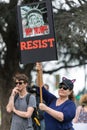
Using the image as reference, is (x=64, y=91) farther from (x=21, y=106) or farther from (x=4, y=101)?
(x=4, y=101)

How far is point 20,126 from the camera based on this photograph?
26.3ft

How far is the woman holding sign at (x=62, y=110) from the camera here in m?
6.77

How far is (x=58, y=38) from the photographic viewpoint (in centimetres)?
1530

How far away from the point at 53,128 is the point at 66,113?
0.26 meters

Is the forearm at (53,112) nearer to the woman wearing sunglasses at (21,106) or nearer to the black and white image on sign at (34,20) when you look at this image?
the woman wearing sunglasses at (21,106)

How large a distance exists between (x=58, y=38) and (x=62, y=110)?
852cm

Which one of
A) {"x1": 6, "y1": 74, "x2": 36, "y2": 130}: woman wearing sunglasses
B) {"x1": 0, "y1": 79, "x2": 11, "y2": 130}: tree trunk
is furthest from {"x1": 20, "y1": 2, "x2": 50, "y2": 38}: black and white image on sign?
{"x1": 0, "y1": 79, "x2": 11, "y2": 130}: tree trunk

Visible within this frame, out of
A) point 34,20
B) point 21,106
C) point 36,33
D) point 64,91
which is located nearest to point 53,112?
point 64,91

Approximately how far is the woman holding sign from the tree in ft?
22.8

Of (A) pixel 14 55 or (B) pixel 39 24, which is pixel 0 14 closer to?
(A) pixel 14 55

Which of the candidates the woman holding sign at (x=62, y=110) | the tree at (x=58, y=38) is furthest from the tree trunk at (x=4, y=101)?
the woman holding sign at (x=62, y=110)

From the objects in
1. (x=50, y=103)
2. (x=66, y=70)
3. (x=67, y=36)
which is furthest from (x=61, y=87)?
(x=66, y=70)

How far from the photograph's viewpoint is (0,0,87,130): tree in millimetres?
14633

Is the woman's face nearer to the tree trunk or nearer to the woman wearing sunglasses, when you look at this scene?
the woman wearing sunglasses
